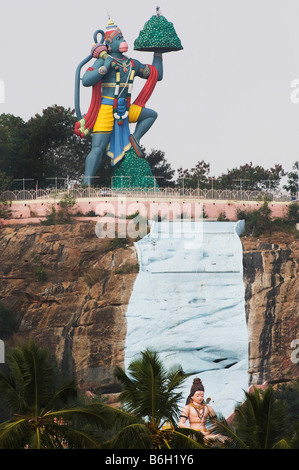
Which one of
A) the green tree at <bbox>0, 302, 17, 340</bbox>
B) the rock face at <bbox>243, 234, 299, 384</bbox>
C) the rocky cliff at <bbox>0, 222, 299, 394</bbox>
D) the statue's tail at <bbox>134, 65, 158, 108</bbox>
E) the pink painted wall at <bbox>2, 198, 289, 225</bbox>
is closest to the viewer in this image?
the rocky cliff at <bbox>0, 222, 299, 394</bbox>

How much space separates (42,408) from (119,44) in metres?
28.8

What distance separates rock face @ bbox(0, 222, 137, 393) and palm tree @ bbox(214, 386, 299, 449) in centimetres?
1972

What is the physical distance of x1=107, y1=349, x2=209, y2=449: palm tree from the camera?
29.0 m

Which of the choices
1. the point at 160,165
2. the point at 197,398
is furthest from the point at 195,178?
the point at 197,398

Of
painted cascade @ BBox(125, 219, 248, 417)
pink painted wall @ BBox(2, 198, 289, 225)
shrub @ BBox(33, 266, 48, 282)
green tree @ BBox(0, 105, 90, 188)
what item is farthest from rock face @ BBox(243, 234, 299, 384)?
green tree @ BBox(0, 105, 90, 188)

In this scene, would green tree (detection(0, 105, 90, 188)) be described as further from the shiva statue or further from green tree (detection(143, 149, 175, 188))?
the shiva statue

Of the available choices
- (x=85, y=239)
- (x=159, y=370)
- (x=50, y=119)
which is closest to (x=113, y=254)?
(x=85, y=239)

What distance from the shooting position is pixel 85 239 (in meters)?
54.7

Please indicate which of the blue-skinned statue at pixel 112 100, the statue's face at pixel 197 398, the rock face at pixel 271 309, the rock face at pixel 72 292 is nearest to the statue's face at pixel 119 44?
the blue-skinned statue at pixel 112 100

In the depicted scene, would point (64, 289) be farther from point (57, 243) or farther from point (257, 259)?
point (257, 259)

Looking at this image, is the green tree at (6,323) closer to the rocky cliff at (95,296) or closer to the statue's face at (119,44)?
the rocky cliff at (95,296)

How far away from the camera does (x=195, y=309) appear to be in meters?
51.4

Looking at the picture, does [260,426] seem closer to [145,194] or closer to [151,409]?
[151,409]
